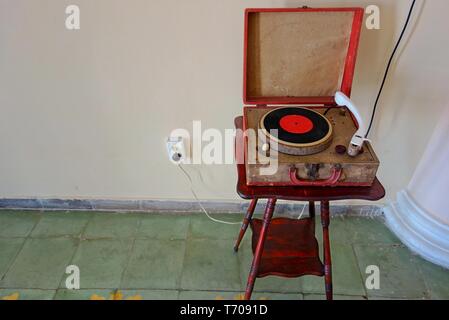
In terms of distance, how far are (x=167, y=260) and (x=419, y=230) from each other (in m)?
1.08

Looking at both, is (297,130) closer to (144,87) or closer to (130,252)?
(144,87)

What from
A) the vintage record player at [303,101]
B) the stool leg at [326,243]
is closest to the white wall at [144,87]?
the vintage record player at [303,101]

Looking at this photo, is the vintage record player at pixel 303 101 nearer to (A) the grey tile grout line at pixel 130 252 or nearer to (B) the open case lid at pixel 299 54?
(B) the open case lid at pixel 299 54

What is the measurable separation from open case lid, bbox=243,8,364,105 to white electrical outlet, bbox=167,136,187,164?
1.42 feet

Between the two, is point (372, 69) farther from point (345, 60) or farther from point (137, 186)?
point (137, 186)

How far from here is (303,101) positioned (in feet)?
3.68

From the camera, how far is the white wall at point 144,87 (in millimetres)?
1172

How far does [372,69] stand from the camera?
1.25m

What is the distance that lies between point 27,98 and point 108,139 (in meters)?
0.34

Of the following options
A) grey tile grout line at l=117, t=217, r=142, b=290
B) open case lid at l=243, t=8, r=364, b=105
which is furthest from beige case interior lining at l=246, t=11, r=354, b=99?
grey tile grout line at l=117, t=217, r=142, b=290

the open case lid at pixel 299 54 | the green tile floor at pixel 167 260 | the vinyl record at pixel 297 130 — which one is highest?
the open case lid at pixel 299 54

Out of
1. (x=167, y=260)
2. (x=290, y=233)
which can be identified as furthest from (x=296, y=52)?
(x=167, y=260)

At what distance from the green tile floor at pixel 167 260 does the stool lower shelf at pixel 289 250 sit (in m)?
0.20
